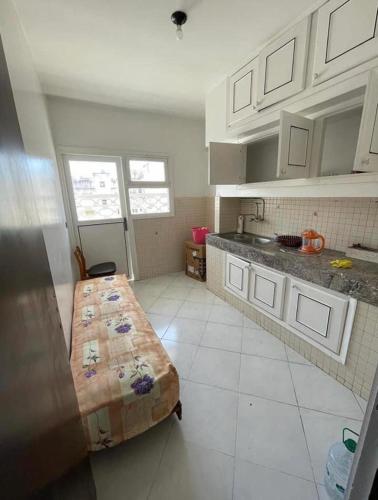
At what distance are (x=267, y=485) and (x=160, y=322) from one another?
5.12 feet

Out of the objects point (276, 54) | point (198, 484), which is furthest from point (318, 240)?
point (198, 484)

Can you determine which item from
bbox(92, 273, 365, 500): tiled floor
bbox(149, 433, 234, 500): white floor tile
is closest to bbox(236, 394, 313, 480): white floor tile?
bbox(92, 273, 365, 500): tiled floor

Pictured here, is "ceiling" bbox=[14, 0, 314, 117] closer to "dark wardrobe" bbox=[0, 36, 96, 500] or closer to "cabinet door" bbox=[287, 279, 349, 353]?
"dark wardrobe" bbox=[0, 36, 96, 500]

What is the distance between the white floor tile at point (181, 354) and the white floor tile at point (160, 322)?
17 centimetres

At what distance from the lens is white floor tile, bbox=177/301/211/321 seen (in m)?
2.46

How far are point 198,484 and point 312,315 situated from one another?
4.27 feet

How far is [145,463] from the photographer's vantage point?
44.2 inches

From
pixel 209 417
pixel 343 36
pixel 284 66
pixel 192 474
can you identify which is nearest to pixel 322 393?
pixel 209 417

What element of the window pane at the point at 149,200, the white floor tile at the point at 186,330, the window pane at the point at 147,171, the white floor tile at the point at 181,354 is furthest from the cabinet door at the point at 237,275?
the window pane at the point at 147,171

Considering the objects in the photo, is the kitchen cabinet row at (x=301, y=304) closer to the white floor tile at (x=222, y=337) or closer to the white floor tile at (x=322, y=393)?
the white floor tile at (x=322, y=393)

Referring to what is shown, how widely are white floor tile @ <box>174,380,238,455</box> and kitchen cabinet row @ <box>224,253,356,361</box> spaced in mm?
793

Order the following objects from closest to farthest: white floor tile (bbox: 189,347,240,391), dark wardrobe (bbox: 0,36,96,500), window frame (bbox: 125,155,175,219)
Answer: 1. dark wardrobe (bbox: 0,36,96,500)
2. white floor tile (bbox: 189,347,240,391)
3. window frame (bbox: 125,155,175,219)

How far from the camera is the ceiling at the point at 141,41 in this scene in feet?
4.49

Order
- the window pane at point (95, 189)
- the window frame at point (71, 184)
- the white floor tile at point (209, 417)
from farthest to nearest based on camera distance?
the window pane at point (95, 189)
the window frame at point (71, 184)
the white floor tile at point (209, 417)
